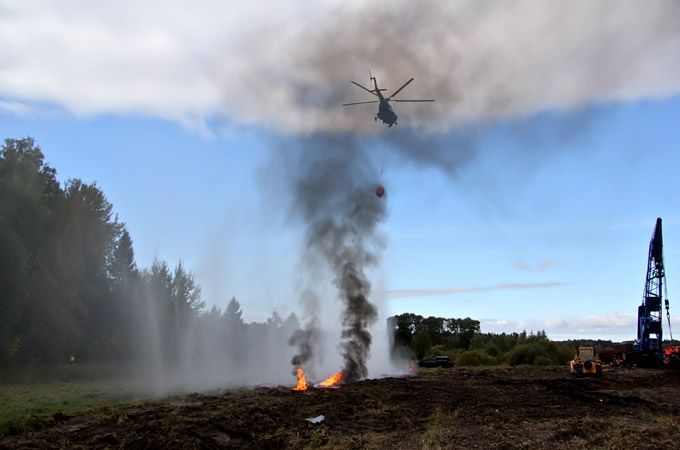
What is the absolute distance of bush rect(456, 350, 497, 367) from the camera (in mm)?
89500

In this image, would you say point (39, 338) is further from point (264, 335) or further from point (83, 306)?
point (264, 335)

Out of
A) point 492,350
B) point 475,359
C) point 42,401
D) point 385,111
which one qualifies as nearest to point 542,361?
point 475,359

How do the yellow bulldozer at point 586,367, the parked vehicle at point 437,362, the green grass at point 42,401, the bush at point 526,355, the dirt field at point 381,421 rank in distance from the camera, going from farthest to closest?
1. the bush at point 526,355
2. the parked vehicle at point 437,362
3. the yellow bulldozer at point 586,367
4. the green grass at point 42,401
5. the dirt field at point 381,421

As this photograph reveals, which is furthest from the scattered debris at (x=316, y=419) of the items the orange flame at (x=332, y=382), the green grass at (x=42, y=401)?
the orange flame at (x=332, y=382)

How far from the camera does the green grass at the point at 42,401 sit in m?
25.1

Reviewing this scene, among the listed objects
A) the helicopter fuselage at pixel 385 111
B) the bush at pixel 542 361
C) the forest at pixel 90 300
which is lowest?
the bush at pixel 542 361

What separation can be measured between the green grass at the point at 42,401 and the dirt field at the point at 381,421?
127 centimetres

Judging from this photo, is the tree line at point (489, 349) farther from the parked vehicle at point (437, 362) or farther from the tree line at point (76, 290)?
the tree line at point (76, 290)

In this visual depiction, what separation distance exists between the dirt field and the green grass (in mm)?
1267

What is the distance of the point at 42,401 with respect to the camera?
3456 cm

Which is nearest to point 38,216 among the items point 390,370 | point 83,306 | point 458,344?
point 83,306

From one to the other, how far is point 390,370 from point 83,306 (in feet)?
121

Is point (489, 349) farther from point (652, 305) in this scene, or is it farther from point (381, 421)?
point (381, 421)

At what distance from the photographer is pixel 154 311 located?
265ft
